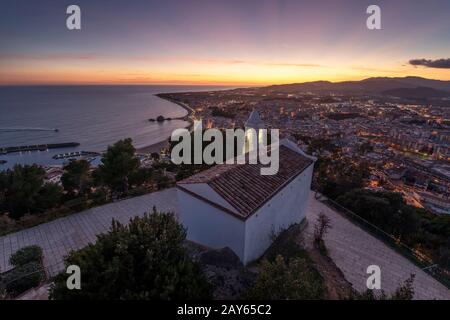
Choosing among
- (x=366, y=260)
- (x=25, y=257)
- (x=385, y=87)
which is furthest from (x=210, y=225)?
(x=385, y=87)

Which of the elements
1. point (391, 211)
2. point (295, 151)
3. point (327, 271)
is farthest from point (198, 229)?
point (391, 211)

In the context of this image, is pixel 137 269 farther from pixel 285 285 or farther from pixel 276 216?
pixel 276 216

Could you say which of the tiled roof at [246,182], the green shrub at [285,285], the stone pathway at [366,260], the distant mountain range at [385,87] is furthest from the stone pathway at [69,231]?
the distant mountain range at [385,87]

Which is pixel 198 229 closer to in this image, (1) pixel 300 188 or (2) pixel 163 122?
(1) pixel 300 188

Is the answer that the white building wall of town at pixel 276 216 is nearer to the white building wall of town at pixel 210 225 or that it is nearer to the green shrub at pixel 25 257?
the white building wall of town at pixel 210 225

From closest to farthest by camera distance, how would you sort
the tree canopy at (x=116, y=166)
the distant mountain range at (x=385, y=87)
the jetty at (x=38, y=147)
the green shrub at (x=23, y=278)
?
1. the green shrub at (x=23, y=278)
2. the tree canopy at (x=116, y=166)
3. the jetty at (x=38, y=147)
4. the distant mountain range at (x=385, y=87)

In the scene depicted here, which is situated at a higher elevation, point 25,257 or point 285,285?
point 285,285
